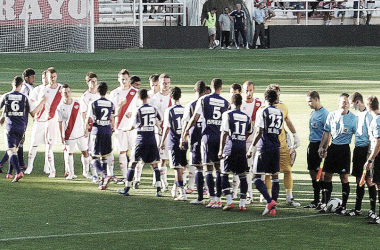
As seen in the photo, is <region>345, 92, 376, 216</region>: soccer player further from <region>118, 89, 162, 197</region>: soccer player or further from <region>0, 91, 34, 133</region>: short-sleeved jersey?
<region>0, 91, 34, 133</region>: short-sleeved jersey

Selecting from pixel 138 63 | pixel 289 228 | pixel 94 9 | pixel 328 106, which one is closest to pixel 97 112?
pixel 289 228

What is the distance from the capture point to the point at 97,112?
13.7m

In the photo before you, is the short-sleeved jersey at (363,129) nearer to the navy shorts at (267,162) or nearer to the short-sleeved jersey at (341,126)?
the short-sleeved jersey at (341,126)

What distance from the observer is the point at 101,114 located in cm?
1371

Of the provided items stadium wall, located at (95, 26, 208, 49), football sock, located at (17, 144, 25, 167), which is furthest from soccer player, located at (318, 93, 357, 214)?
stadium wall, located at (95, 26, 208, 49)

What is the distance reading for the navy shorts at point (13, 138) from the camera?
14.7 meters

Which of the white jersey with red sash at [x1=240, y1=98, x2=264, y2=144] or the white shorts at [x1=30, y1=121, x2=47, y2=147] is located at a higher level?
the white jersey with red sash at [x1=240, y1=98, x2=264, y2=144]

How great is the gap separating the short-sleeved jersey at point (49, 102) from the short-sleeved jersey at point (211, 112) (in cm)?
409

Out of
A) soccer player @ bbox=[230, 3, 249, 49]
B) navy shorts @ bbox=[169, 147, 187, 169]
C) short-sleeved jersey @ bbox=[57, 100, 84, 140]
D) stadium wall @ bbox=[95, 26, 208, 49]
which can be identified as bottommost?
navy shorts @ bbox=[169, 147, 187, 169]

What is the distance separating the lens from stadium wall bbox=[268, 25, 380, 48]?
45.8 m

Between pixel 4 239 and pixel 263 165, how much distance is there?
3.89 m

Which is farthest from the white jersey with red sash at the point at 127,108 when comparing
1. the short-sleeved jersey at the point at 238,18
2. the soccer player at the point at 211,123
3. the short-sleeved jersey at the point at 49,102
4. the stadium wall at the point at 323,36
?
the stadium wall at the point at 323,36

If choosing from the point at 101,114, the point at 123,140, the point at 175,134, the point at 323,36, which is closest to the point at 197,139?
the point at 175,134

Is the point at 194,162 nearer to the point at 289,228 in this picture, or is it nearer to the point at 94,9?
the point at 289,228
